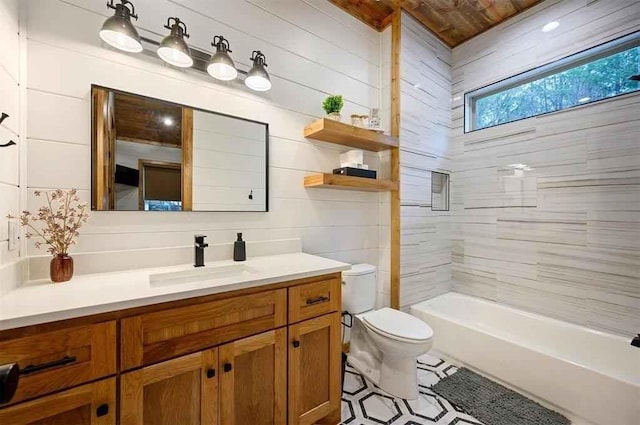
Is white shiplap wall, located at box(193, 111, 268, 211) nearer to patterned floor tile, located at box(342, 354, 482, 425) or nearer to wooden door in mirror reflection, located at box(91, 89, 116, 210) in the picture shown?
wooden door in mirror reflection, located at box(91, 89, 116, 210)

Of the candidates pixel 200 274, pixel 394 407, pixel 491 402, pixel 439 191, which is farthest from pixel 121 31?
pixel 491 402

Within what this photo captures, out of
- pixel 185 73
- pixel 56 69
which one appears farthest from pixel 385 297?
pixel 56 69

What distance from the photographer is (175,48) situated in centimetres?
138

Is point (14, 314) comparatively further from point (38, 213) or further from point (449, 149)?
point (449, 149)

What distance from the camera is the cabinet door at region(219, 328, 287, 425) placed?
45.7 inches

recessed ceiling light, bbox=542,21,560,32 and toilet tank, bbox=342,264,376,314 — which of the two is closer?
toilet tank, bbox=342,264,376,314

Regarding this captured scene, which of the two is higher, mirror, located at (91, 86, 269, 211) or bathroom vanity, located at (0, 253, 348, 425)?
mirror, located at (91, 86, 269, 211)

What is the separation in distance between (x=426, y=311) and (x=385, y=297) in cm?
37

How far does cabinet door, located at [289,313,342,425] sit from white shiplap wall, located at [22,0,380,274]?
0.72m

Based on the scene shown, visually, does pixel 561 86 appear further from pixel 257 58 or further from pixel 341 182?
pixel 257 58

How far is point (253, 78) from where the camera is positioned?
1.71 m

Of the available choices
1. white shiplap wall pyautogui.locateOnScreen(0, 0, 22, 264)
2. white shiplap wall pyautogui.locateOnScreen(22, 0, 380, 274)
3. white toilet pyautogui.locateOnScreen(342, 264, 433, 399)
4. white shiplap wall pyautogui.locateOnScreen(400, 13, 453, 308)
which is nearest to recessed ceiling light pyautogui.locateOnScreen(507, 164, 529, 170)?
white shiplap wall pyautogui.locateOnScreen(400, 13, 453, 308)

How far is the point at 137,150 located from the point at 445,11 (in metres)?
2.78

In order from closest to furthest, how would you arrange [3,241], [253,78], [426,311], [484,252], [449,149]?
[3,241], [253,78], [426,311], [484,252], [449,149]
